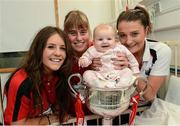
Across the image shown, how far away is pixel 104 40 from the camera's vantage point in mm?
1269

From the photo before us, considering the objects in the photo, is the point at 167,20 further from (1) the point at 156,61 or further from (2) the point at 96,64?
(2) the point at 96,64

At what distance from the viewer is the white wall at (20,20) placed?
237 cm

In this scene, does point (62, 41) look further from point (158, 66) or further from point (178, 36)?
Result: point (178, 36)

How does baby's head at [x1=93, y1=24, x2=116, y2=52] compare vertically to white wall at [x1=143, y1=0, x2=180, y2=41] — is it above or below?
below

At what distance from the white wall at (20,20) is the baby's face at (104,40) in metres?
1.27

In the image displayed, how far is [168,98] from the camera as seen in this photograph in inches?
58.2

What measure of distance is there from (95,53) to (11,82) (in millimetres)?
492

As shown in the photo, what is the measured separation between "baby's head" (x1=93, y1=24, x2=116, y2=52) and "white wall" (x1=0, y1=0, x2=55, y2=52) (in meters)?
1.27

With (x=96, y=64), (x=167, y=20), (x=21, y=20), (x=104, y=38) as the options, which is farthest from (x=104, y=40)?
(x=21, y=20)

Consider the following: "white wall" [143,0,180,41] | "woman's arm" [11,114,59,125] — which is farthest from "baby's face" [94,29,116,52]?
"white wall" [143,0,180,41]

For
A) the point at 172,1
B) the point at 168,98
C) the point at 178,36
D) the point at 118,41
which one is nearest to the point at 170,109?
the point at 168,98

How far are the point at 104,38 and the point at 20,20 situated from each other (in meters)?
1.43

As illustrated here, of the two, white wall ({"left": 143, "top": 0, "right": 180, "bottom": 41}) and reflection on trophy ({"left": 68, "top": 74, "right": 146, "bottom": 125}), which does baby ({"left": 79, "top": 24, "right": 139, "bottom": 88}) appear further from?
white wall ({"left": 143, "top": 0, "right": 180, "bottom": 41})

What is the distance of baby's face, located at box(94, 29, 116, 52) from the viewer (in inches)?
49.8
